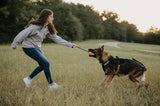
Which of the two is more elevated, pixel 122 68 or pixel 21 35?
pixel 21 35

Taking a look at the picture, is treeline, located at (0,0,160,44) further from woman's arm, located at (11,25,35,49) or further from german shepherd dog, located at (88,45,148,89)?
german shepherd dog, located at (88,45,148,89)

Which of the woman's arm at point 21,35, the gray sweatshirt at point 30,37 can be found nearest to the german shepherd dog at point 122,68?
the gray sweatshirt at point 30,37

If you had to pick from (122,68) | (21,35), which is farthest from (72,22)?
(21,35)

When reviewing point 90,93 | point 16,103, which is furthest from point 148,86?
point 16,103

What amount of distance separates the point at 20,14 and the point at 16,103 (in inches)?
958

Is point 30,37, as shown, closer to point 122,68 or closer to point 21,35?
point 21,35

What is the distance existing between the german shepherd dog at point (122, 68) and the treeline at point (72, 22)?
70.7ft

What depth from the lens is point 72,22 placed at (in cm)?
4200

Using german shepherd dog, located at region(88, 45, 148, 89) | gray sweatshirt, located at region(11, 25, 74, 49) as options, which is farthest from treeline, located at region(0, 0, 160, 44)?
german shepherd dog, located at region(88, 45, 148, 89)

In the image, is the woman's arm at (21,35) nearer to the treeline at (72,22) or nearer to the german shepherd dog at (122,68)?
the german shepherd dog at (122,68)

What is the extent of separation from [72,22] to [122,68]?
40.3m

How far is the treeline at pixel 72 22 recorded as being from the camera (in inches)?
903

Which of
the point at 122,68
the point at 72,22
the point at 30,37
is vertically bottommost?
the point at 122,68

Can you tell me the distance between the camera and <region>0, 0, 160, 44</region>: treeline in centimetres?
2294
